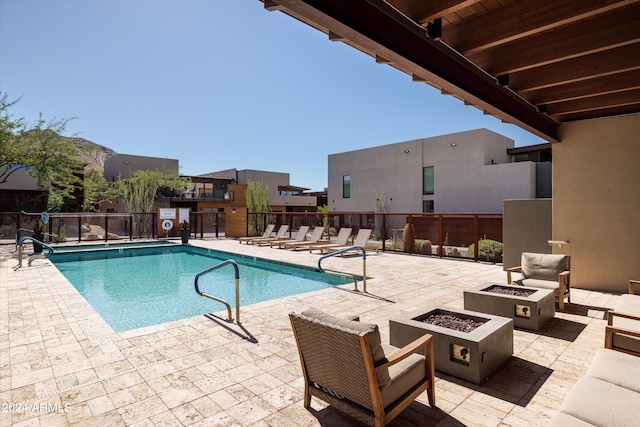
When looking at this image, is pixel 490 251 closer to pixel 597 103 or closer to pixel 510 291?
pixel 597 103

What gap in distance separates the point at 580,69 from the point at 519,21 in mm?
1509

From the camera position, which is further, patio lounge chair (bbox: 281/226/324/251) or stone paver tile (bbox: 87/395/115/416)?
patio lounge chair (bbox: 281/226/324/251)

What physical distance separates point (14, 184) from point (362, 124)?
77.9ft

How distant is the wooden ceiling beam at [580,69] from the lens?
3.43 metres

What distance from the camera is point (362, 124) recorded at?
82.7ft

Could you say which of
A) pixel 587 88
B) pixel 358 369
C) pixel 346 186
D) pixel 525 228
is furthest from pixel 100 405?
pixel 346 186

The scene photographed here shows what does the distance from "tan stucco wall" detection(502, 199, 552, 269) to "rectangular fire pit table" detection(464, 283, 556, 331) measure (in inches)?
114

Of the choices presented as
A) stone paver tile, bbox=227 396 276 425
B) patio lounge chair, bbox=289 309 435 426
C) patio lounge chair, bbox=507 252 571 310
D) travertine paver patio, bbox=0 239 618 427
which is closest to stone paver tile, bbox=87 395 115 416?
travertine paver patio, bbox=0 239 618 427

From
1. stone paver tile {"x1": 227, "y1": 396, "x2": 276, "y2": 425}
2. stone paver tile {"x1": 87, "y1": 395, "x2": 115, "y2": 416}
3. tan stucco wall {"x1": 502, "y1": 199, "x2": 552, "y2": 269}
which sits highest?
tan stucco wall {"x1": 502, "y1": 199, "x2": 552, "y2": 269}

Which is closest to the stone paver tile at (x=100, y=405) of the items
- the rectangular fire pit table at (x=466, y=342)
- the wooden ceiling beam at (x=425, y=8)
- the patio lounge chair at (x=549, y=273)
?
the rectangular fire pit table at (x=466, y=342)

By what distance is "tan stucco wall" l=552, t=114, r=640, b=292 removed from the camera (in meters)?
5.51

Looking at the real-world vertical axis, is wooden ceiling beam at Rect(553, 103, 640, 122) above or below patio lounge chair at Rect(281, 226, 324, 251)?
above

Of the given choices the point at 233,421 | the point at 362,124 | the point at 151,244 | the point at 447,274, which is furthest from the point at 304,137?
the point at 233,421

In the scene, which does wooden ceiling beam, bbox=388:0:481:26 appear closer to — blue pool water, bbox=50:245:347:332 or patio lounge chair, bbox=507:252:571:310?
patio lounge chair, bbox=507:252:571:310
